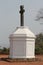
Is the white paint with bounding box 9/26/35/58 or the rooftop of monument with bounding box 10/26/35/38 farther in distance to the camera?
the rooftop of monument with bounding box 10/26/35/38

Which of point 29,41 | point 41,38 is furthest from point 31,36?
point 41,38

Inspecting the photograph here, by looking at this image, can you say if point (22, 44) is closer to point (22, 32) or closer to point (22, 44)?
point (22, 44)

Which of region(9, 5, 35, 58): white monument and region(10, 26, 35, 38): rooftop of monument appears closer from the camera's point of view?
region(9, 5, 35, 58): white monument

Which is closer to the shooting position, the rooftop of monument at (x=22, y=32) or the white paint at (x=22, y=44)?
the white paint at (x=22, y=44)

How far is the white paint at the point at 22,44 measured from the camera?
81.0 feet

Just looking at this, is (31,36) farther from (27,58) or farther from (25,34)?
(27,58)

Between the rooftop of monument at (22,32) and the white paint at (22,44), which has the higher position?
the rooftop of monument at (22,32)

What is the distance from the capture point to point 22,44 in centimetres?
2467

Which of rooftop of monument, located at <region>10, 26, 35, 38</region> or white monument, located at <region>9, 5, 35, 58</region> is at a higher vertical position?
rooftop of monument, located at <region>10, 26, 35, 38</region>

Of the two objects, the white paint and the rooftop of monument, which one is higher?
the rooftop of monument

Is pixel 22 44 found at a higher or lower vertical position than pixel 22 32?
lower

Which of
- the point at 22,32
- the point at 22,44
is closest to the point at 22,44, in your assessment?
the point at 22,44

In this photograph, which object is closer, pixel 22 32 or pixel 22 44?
pixel 22 44

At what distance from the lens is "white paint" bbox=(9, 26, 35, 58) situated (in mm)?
24703
